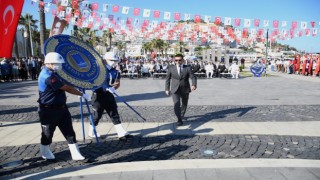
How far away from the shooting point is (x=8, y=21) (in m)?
4.13

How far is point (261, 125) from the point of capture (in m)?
7.38

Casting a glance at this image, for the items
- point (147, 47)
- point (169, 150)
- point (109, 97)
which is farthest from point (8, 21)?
point (147, 47)

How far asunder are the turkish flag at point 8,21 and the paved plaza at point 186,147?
182 centimetres

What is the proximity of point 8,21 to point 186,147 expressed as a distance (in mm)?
3565

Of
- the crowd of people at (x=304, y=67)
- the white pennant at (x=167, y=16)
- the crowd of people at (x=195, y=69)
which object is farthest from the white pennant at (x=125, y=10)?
the crowd of people at (x=304, y=67)

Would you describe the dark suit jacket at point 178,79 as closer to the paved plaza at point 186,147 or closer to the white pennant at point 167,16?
the paved plaza at point 186,147

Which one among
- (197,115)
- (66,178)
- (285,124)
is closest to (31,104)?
(197,115)

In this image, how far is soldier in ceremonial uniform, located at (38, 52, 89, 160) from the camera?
446 centimetres

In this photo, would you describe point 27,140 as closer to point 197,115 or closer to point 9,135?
point 9,135

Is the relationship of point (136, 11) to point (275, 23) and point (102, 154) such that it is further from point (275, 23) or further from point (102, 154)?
point (102, 154)

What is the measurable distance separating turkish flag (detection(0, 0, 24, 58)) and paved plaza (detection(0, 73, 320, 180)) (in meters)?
1.82

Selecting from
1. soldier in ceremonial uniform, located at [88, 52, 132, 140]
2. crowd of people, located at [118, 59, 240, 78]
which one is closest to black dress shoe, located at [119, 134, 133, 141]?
soldier in ceremonial uniform, located at [88, 52, 132, 140]

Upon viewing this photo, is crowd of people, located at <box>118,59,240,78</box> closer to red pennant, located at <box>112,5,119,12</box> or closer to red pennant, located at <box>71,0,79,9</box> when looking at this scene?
red pennant, located at <box>71,0,79,9</box>

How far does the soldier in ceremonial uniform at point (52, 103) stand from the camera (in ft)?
14.6
